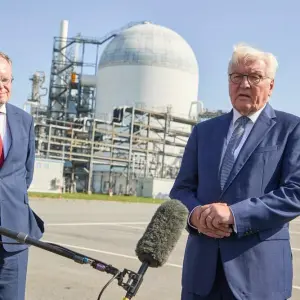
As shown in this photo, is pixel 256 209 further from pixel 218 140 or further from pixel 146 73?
pixel 146 73

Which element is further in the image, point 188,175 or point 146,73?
point 146,73

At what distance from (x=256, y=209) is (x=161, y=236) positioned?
25.5 inches

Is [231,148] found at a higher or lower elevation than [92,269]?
higher

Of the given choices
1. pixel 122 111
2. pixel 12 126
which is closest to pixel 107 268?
pixel 12 126

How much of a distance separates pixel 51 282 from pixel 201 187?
13.8 ft

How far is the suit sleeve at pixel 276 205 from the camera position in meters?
2.63

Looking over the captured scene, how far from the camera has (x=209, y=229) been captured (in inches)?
105

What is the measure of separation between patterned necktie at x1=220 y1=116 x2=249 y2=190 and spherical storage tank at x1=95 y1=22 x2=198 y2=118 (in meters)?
44.0

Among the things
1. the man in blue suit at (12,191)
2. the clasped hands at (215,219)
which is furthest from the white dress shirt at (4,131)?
the clasped hands at (215,219)

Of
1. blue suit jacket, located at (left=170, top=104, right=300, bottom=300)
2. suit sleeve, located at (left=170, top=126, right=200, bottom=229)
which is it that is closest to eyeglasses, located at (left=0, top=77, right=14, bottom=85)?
suit sleeve, located at (left=170, top=126, right=200, bottom=229)

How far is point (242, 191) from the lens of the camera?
9.02 feet

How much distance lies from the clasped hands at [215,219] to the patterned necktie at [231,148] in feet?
0.72

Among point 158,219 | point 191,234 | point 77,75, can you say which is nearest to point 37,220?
point 191,234

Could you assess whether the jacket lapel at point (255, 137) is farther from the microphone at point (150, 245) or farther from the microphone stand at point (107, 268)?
the microphone stand at point (107, 268)
